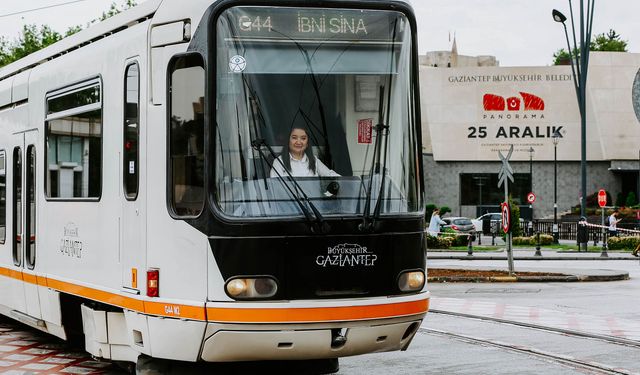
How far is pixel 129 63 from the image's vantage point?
942 centimetres

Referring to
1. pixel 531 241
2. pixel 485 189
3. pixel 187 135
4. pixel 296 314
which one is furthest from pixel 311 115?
pixel 485 189

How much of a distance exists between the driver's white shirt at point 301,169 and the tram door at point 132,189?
136cm

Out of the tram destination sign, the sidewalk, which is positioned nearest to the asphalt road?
the tram destination sign

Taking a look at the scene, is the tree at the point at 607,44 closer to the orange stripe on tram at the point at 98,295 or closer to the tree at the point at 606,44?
the tree at the point at 606,44

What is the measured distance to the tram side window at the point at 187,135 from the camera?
27.6 ft

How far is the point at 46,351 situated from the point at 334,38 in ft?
20.0

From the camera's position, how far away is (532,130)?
78.8 m

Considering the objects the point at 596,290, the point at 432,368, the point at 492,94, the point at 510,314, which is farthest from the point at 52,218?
the point at 492,94

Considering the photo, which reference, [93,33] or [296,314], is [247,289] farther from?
[93,33]

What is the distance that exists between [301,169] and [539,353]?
204 inches

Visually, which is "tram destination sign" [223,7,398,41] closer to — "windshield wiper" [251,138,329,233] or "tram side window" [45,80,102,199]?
"windshield wiper" [251,138,329,233]

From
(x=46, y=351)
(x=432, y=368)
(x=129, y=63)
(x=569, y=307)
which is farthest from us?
(x=569, y=307)

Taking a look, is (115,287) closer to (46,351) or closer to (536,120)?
(46,351)

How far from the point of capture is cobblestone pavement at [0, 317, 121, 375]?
37.0 ft
